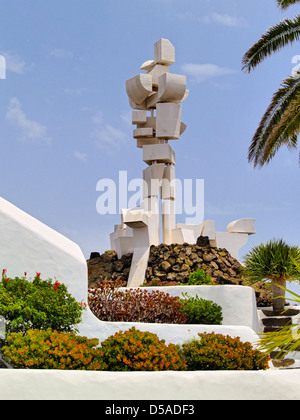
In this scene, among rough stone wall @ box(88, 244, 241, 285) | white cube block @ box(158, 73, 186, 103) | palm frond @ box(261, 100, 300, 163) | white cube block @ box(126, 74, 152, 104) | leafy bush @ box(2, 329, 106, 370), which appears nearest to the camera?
leafy bush @ box(2, 329, 106, 370)

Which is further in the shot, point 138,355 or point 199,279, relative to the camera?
Answer: point 199,279

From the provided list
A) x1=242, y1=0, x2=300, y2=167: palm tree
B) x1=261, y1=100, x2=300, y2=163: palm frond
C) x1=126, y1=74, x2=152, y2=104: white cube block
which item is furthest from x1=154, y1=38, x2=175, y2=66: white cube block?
x1=261, y1=100, x2=300, y2=163: palm frond

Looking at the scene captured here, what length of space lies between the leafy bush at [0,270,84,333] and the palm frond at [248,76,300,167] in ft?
33.3

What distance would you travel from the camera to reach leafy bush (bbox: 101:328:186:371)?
21.1ft

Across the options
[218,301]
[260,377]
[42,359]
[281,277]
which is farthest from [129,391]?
[281,277]

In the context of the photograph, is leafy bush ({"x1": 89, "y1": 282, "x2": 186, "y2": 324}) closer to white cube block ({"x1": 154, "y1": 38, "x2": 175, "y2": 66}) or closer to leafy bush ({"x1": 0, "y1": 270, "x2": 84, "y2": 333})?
leafy bush ({"x1": 0, "y1": 270, "x2": 84, "y2": 333})

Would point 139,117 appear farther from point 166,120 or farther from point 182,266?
point 182,266

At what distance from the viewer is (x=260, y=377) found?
5984mm

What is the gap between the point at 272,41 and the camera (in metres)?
16.0

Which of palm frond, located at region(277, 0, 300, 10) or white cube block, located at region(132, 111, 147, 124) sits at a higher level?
palm frond, located at region(277, 0, 300, 10)

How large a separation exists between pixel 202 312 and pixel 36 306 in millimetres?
4748

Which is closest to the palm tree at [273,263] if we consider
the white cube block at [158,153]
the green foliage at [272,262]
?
the green foliage at [272,262]

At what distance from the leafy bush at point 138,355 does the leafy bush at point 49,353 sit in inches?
7.2

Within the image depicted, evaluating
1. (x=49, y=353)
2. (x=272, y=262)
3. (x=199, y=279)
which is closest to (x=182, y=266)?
(x=199, y=279)
